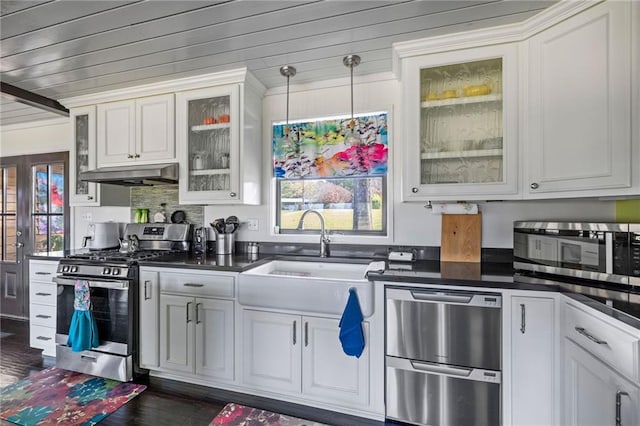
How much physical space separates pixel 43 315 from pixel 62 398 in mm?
993

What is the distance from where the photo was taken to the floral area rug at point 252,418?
5.95 feet

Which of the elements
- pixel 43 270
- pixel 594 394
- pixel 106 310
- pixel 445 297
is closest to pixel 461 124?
pixel 445 297

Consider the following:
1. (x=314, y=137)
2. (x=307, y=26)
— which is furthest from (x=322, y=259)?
(x=307, y=26)

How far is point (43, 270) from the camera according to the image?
264 centimetres

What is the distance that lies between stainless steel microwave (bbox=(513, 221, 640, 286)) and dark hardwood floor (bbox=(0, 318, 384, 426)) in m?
1.35

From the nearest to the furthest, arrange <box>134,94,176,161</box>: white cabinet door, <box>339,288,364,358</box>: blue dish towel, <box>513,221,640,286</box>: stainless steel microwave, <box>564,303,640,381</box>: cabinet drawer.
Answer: <box>564,303,640,381</box>: cabinet drawer → <box>513,221,640,286</box>: stainless steel microwave → <box>339,288,364,358</box>: blue dish towel → <box>134,94,176,161</box>: white cabinet door

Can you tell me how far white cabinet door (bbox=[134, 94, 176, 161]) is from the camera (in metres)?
2.56

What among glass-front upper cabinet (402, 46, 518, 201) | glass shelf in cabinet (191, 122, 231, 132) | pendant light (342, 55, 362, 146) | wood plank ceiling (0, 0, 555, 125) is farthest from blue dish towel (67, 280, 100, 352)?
glass-front upper cabinet (402, 46, 518, 201)

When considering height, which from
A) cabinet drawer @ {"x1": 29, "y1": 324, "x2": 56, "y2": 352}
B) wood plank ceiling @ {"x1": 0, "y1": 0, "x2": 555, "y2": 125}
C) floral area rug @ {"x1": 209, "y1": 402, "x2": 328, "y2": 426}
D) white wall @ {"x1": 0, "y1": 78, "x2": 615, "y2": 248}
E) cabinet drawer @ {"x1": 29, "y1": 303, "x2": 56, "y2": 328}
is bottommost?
floral area rug @ {"x1": 209, "y1": 402, "x2": 328, "y2": 426}

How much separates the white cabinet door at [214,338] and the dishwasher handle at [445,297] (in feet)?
3.67

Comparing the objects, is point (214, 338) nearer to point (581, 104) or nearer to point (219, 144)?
point (219, 144)

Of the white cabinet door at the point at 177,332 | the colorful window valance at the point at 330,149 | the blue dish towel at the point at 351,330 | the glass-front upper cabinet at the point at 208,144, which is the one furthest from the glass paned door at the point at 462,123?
the white cabinet door at the point at 177,332

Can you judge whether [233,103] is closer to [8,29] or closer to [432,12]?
[8,29]

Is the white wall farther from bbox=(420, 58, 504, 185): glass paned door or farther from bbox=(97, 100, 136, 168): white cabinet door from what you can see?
bbox=(97, 100, 136, 168): white cabinet door
